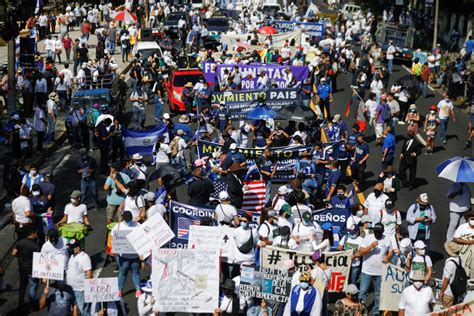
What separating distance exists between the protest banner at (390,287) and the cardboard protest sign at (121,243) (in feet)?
12.7

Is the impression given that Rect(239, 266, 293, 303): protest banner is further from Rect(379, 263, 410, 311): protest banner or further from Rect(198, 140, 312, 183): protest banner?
Rect(198, 140, 312, 183): protest banner

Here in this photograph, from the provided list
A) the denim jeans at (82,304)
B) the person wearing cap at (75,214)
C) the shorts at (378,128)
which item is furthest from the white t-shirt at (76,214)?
the shorts at (378,128)

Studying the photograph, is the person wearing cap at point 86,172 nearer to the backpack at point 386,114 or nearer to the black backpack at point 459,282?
the black backpack at point 459,282

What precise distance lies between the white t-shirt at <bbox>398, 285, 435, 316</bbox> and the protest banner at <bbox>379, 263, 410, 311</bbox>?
3.45 ft

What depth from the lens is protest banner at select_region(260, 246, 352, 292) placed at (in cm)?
1402

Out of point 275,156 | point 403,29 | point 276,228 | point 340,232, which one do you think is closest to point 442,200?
point 275,156

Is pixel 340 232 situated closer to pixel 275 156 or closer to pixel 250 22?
pixel 275 156

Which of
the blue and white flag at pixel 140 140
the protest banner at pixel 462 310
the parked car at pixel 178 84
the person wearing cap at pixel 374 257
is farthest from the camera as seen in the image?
the parked car at pixel 178 84

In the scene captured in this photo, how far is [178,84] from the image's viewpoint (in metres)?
30.8

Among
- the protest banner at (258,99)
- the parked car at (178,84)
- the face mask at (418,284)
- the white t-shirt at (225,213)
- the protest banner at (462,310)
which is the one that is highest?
the face mask at (418,284)

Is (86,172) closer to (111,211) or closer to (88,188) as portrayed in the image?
(88,188)

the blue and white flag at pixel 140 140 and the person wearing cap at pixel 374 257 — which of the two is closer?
the person wearing cap at pixel 374 257

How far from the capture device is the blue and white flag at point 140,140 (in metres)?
22.8

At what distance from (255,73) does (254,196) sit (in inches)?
496
